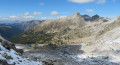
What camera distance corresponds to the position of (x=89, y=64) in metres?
30.5

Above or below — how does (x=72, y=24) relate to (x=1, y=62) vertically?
above

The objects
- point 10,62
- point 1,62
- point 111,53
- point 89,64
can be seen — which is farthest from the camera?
point 111,53

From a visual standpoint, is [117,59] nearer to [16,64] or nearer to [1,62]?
[16,64]

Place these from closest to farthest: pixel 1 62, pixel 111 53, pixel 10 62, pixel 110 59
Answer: pixel 1 62 → pixel 10 62 → pixel 110 59 → pixel 111 53

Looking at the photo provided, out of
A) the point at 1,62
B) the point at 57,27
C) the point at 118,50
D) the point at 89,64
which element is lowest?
the point at 89,64

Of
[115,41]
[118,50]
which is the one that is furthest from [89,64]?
[115,41]

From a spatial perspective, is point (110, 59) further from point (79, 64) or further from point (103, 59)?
point (79, 64)

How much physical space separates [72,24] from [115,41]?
155954 mm

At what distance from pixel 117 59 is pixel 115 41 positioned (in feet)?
43.2

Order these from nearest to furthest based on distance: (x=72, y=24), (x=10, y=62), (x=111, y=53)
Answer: (x=10, y=62), (x=111, y=53), (x=72, y=24)

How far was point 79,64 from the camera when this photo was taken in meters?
30.5

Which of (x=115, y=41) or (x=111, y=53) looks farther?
(x=115, y=41)

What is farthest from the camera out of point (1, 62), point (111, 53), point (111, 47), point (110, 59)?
point (111, 47)

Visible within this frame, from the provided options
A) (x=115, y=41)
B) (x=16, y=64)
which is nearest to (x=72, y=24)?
(x=115, y=41)
